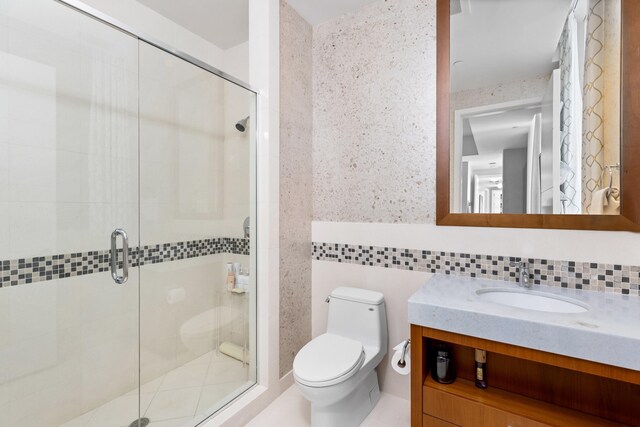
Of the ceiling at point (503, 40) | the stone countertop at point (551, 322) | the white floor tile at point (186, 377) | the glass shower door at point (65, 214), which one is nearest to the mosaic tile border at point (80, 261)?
the glass shower door at point (65, 214)

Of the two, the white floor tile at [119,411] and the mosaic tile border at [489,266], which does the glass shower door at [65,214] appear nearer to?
the white floor tile at [119,411]

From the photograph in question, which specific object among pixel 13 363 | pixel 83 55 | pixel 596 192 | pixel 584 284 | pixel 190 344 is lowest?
pixel 190 344

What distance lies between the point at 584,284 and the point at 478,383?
2.23 feet

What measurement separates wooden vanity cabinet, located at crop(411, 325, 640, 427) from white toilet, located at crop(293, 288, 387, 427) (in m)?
0.34

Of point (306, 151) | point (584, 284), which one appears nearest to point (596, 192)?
point (584, 284)

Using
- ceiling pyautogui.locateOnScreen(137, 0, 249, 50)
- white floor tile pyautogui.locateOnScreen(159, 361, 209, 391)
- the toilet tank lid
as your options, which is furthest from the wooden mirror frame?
ceiling pyautogui.locateOnScreen(137, 0, 249, 50)

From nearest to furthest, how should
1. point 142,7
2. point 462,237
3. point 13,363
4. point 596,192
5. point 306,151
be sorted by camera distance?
point 13,363, point 596,192, point 462,237, point 142,7, point 306,151

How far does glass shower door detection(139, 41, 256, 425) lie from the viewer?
155 centimetres

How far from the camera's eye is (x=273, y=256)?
6.01ft

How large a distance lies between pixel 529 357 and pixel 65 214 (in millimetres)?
1993

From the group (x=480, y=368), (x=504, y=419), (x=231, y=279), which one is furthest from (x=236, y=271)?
(x=504, y=419)

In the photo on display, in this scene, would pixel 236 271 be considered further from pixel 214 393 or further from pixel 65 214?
pixel 65 214

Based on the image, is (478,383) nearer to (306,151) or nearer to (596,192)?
(596,192)

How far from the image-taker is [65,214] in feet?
4.40
